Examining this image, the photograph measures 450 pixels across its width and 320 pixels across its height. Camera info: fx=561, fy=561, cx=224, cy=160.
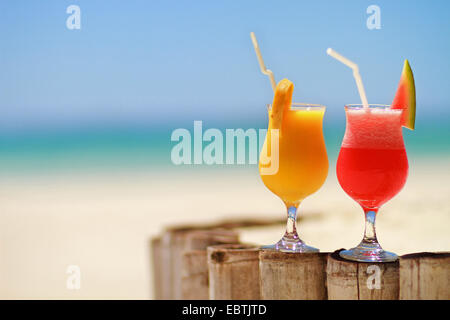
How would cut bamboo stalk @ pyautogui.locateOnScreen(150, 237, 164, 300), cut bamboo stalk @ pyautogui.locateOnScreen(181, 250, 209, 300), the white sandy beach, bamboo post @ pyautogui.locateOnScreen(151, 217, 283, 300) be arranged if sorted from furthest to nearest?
the white sandy beach, cut bamboo stalk @ pyautogui.locateOnScreen(150, 237, 164, 300), bamboo post @ pyautogui.locateOnScreen(151, 217, 283, 300), cut bamboo stalk @ pyautogui.locateOnScreen(181, 250, 209, 300)

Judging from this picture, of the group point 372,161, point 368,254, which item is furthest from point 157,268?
point 372,161

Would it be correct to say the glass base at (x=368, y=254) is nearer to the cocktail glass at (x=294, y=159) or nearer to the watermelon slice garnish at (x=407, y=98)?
the cocktail glass at (x=294, y=159)

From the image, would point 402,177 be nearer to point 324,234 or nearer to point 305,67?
point 324,234

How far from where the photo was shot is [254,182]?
1512 cm

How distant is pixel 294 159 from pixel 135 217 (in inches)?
419

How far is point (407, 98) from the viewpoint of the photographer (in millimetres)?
2213

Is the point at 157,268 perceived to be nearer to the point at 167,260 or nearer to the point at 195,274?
the point at 167,260

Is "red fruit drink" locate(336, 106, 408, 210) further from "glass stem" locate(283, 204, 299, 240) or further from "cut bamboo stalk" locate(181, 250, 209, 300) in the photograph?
"cut bamboo stalk" locate(181, 250, 209, 300)

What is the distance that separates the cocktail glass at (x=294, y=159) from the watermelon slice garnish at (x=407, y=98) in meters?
0.34

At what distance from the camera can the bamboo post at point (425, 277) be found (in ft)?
7.09

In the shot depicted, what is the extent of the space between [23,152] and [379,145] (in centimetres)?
1760

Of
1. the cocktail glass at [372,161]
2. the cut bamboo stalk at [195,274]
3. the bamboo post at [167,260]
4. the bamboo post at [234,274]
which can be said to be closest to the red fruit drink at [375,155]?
the cocktail glass at [372,161]

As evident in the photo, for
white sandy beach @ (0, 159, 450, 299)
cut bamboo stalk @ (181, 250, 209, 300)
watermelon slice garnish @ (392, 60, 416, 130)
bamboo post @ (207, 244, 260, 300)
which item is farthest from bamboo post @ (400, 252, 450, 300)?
white sandy beach @ (0, 159, 450, 299)

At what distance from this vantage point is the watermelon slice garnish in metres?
2.20
